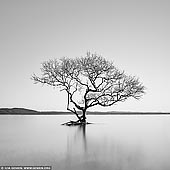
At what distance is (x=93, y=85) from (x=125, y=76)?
13.9 feet

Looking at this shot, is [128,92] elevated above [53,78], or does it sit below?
below

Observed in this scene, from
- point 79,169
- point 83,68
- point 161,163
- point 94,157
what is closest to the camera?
point 79,169

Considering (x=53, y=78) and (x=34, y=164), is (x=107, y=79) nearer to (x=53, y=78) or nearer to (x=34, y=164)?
(x=53, y=78)

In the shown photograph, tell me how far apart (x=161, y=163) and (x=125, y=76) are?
22258mm

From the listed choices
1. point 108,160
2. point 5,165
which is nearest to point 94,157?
point 108,160

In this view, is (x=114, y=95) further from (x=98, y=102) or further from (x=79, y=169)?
(x=79, y=169)

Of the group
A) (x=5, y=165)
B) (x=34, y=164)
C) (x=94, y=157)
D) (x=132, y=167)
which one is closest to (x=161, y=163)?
(x=132, y=167)

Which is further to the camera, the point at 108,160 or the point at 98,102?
the point at 98,102

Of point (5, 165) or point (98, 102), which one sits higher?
point (98, 102)

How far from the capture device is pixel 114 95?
28.5 m

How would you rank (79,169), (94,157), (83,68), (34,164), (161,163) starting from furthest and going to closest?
(83,68)
(94,157)
(161,163)
(34,164)
(79,169)

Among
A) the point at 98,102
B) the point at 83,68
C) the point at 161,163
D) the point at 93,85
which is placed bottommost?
the point at 161,163

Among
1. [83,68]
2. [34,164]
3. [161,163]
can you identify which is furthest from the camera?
[83,68]

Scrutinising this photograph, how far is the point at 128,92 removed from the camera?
93.0ft
